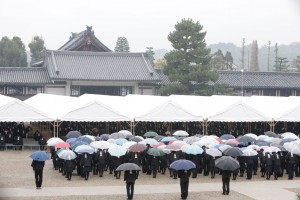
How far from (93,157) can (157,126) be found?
1594 cm

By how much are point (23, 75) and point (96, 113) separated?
80.7 ft

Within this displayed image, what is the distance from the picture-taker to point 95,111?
26625mm

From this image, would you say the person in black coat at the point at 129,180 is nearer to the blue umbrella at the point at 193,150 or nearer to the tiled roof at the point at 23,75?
the blue umbrella at the point at 193,150

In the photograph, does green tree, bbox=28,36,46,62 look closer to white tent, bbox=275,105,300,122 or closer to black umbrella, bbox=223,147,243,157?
white tent, bbox=275,105,300,122

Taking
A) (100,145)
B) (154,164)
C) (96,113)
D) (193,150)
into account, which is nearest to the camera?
(193,150)

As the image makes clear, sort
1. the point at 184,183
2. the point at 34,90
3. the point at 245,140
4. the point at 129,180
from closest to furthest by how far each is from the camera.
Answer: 1. the point at 129,180
2. the point at 184,183
3. the point at 245,140
4. the point at 34,90

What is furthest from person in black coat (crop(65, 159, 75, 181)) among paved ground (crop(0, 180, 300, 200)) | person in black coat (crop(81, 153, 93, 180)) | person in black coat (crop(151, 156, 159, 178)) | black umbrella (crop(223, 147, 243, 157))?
black umbrella (crop(223, 147, 243, 157))

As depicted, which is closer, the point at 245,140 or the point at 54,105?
the point at 245,140

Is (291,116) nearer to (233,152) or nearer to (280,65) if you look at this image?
(233,152)

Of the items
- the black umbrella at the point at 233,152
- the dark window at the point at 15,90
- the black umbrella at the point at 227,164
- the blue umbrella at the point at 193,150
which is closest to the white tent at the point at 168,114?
the blue umbrella at the point at 193,150

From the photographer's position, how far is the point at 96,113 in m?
26.6

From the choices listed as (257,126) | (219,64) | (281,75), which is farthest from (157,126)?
(219,64)

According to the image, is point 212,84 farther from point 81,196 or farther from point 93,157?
point 81,196

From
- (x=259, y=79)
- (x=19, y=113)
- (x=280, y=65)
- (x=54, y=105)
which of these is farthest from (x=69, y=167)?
(x=280, y=65)
